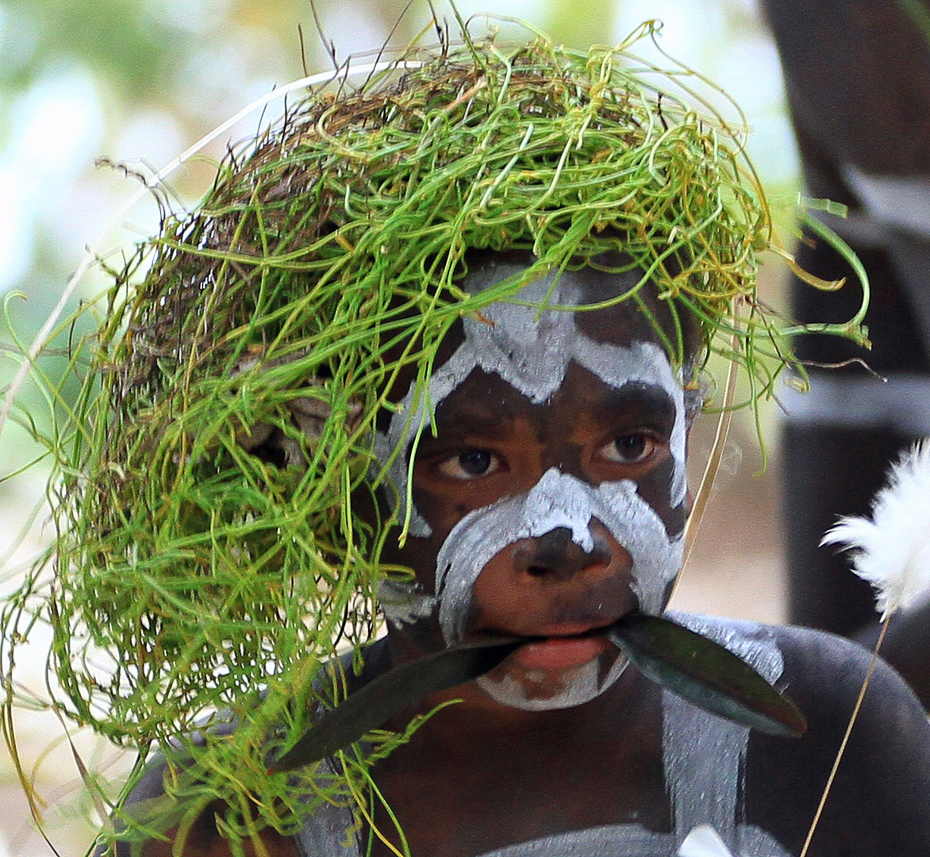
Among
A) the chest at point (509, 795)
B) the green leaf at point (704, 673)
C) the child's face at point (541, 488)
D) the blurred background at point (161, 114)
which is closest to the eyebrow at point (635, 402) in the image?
the child's face at point (541, 488)

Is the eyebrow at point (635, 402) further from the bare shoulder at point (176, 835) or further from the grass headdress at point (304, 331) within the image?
the bare shoulder at point (176, 835)

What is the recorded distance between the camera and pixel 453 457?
0.68 m

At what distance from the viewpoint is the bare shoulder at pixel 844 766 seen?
789mm

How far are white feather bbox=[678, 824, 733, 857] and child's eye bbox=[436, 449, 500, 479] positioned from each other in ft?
0.88

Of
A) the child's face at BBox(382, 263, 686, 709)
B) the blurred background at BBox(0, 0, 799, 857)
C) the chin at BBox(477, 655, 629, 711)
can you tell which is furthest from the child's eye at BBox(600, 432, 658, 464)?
the blurred background at BBox(0, 0, 799, 857)

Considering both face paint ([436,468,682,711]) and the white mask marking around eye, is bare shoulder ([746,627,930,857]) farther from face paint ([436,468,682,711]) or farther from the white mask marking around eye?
the white mask marking around eye

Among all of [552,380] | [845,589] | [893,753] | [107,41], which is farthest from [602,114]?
[107,41]

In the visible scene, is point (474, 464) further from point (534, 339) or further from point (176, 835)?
point (176, 835)

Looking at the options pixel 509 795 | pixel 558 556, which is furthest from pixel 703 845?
pixel 558 556

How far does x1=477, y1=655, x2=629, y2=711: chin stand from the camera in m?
0.68

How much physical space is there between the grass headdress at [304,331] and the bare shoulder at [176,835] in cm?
2

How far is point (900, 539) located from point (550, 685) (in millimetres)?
282

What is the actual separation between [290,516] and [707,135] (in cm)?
35

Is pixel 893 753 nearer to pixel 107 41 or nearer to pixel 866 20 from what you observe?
pixel 866 20
